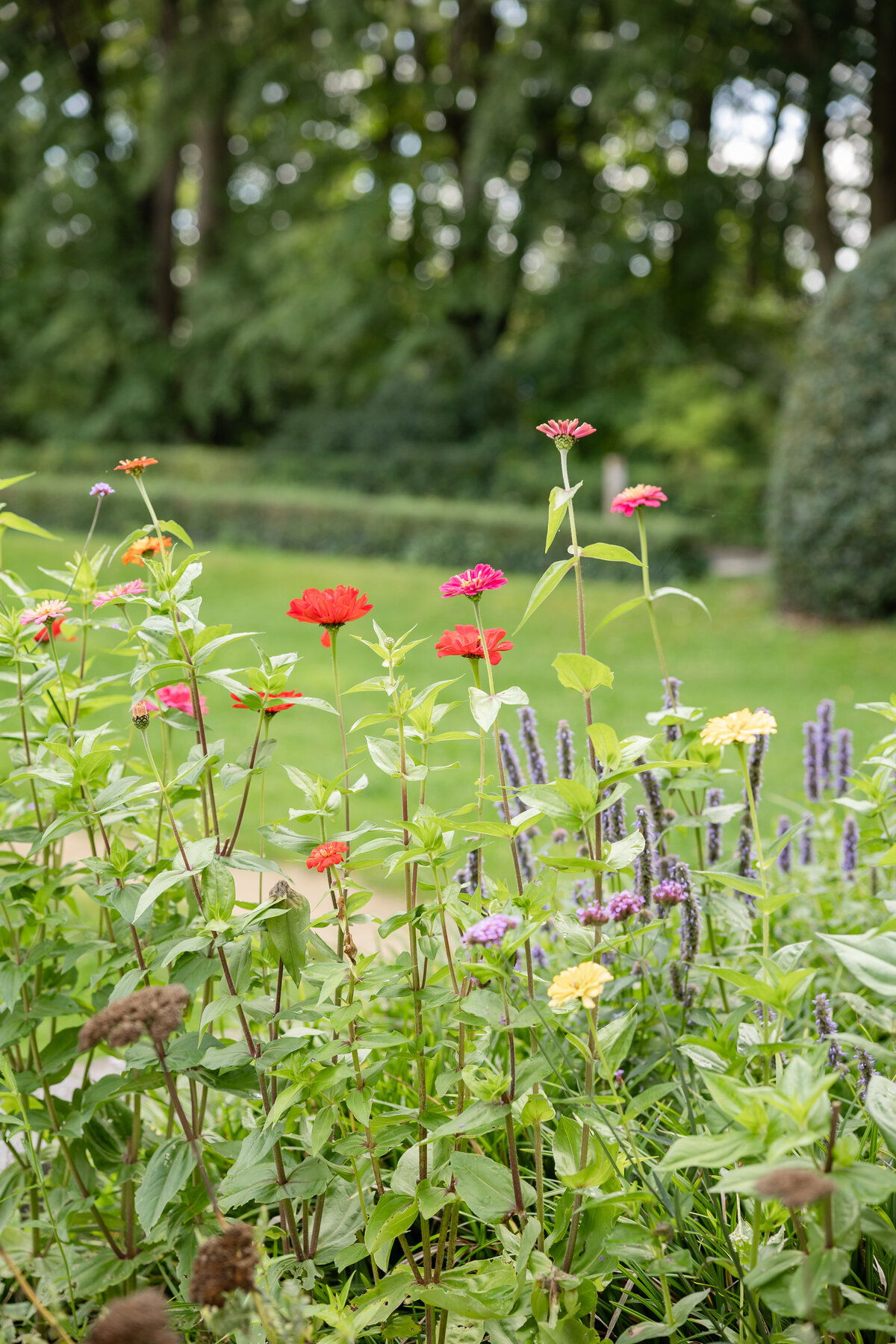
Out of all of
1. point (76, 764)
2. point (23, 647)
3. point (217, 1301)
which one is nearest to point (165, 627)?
point (76, 764)

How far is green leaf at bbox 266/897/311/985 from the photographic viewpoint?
4.33 feet

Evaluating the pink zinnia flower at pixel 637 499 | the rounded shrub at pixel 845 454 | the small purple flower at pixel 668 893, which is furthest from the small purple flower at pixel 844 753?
the rounded shrub at pixel 845 454

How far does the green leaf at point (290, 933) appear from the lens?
132 cm

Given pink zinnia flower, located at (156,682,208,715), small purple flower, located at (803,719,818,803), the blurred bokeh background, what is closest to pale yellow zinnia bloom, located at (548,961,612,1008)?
pink zinnia flower, located at (156,682,208,715)

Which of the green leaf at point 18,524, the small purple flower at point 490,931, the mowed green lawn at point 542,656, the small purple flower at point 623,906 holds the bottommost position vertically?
the mowed green lawn at point 542,656

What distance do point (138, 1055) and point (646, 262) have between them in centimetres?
1362

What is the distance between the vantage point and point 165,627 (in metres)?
1.39

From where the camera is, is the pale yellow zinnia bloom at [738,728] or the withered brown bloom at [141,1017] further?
the pale yellow zinnia bloom at [738,728]

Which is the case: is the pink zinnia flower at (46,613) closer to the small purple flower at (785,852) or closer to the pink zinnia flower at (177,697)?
the pink zinnia flower at (177,697)

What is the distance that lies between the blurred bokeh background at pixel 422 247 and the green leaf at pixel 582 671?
8410 millimetres

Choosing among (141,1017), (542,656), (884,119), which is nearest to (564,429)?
(141,1017)

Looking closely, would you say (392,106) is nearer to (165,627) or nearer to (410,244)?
(410,244)

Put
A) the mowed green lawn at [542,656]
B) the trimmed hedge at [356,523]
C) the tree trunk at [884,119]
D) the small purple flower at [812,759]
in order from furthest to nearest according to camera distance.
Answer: the tree trunk at [884,119]
the trimmed hedge at [356,523]
the mowed green lawn at [542,656]
the small purple flower at [812,759]

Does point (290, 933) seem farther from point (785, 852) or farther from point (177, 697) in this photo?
point (785, 852)
